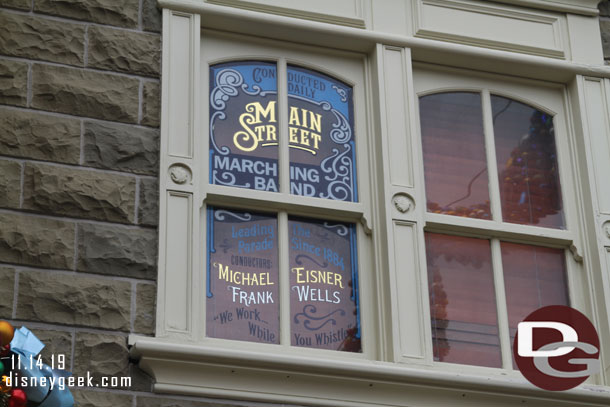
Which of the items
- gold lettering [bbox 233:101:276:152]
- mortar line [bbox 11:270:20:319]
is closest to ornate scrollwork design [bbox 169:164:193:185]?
gold lettering [bbox 233:101:276:152]

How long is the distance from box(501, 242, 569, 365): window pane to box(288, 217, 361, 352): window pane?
3.28 ft

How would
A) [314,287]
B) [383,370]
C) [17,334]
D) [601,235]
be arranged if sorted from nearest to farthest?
[17,334] < [383,370] < [314,287] < [601,235]

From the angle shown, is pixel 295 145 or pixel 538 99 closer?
pixel 295 145

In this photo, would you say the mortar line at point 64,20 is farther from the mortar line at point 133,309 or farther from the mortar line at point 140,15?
the mortar line at point 133,309

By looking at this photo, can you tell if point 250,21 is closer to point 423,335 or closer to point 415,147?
point 415,147

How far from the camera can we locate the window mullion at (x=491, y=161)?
841 cm

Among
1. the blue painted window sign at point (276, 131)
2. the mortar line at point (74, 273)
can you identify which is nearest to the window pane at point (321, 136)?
the blue painted window sign at point (276, 131)

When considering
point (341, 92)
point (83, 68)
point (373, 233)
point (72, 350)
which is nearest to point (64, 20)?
point (83, 68)

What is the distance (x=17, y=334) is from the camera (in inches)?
263

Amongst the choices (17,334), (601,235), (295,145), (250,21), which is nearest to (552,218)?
(601,235)

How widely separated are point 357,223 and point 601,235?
1533mm

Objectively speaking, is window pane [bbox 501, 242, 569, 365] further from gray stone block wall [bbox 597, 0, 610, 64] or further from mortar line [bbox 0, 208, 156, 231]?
mortar line [bbox 0, 208, 156, 231]

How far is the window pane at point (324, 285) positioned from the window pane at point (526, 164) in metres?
1.13

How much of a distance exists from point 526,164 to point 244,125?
1861 mm
